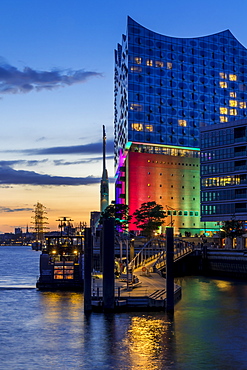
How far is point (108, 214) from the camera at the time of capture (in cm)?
19062

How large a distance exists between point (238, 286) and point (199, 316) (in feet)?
90.4

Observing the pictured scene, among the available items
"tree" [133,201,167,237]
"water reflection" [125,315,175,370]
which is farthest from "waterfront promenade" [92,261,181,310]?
"tree" [133,201,167,237]

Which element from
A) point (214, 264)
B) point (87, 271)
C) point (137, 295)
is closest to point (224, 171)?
point (214, 264)

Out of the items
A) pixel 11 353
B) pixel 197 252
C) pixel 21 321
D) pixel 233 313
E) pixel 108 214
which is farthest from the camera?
pixel 108 214

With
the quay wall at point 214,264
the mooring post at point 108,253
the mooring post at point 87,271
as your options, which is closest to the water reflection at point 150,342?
the mooring post at point 108,253

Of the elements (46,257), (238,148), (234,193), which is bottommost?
(46,257)

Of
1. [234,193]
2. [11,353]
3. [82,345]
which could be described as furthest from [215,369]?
[234,193]

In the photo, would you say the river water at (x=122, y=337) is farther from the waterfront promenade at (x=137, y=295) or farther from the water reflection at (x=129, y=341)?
the waterfront promenade at (x=137, y=295)

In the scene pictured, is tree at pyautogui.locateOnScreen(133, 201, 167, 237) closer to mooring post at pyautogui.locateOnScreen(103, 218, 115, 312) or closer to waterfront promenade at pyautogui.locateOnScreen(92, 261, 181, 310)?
waterfront promenade at pyautogui.locateOnScreen(92, 261, 181, 310)

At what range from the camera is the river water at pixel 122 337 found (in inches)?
1459

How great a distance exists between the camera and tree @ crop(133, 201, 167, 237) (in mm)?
175125

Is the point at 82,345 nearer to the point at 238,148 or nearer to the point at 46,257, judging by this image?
the point at 46,257

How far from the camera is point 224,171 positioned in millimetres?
147875

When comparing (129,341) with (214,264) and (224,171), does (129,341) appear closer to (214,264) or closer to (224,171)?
(214,264)
